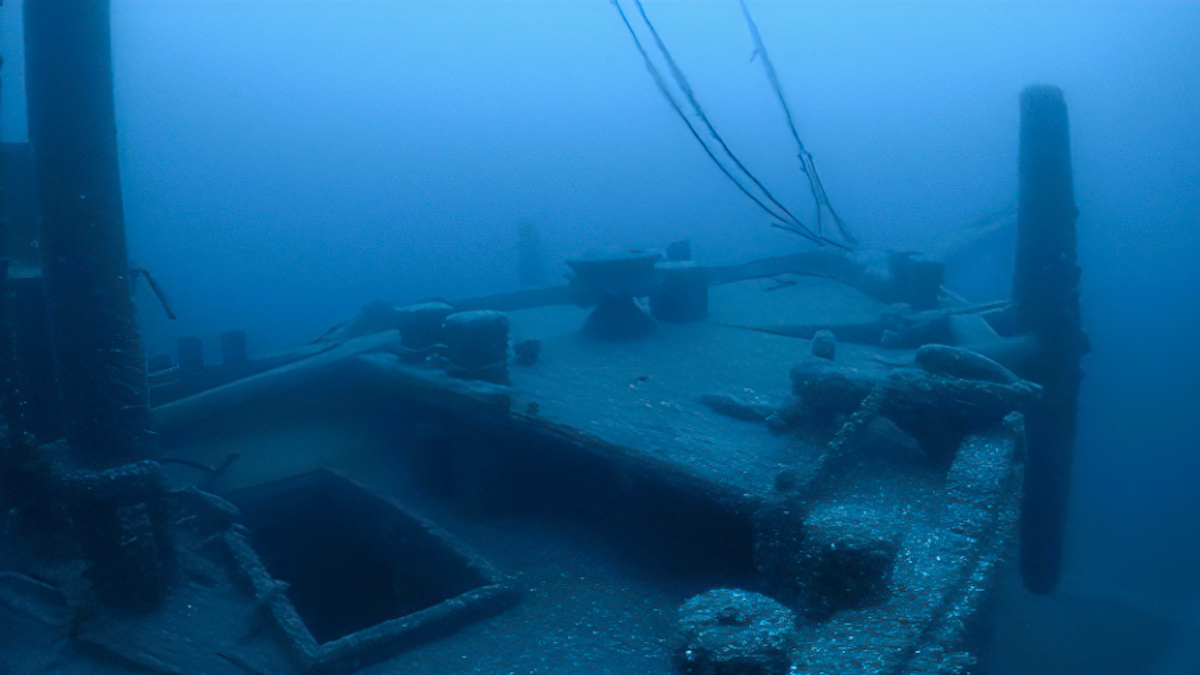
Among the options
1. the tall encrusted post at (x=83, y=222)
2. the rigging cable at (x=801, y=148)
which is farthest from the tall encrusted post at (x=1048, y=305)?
the tall encrusted post at (x=83, y=222)

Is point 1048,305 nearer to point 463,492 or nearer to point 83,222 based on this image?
point 463,492

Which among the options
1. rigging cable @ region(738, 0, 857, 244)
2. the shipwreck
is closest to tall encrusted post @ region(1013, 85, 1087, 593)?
the shipwreck

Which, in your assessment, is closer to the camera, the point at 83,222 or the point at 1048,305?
the point at 83,222

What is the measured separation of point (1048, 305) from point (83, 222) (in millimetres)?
9195

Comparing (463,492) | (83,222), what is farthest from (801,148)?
Answer: (83,222)

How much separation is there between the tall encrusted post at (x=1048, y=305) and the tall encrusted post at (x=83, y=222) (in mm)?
8797

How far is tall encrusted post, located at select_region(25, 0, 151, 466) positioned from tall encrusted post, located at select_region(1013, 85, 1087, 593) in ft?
28.9

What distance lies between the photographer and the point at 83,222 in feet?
12.3

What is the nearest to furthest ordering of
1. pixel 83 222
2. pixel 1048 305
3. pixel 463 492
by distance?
pixel 83 222
pixel 463 492
pixel 1048 305

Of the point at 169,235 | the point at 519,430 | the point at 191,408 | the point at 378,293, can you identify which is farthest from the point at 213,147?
the point at 519,430

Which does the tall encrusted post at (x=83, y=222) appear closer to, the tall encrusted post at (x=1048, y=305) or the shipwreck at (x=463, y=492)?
the shipwreck at (x=463, y=492)

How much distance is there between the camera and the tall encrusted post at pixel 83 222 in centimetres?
369

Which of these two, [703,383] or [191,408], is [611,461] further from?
[191,408]

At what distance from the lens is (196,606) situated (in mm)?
4074
